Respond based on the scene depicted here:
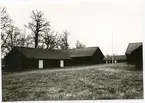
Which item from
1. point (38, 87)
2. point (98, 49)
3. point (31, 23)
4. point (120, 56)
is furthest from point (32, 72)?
point (120, 56)

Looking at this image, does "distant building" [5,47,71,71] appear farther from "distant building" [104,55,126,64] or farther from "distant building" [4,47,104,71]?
"distant building" [104,55,126,64]

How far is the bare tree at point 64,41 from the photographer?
6.63m

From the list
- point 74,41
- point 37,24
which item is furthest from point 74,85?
point 37,24

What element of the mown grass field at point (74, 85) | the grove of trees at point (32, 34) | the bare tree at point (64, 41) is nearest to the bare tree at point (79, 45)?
the grove of trees at point (32, 34)

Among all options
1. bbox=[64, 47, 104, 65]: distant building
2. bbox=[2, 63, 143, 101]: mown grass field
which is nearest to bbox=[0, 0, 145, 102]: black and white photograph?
bbox=[2, 63, 143, 101]: mown grass field

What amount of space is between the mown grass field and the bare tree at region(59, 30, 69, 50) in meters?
0.70

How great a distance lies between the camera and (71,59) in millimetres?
8031

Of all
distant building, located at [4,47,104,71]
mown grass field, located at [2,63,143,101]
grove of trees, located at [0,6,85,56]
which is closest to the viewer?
mown grass field, located at [2,63,143,101]

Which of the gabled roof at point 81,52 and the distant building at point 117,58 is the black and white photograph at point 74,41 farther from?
the gabled roof at point 81,52

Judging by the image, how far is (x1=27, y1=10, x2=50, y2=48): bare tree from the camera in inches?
255

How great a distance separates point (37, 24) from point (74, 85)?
4.99 feet

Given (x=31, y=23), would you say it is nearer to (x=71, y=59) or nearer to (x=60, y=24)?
(x=60, y=24)

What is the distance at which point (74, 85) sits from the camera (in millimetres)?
6453

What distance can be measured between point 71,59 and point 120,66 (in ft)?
4.54
